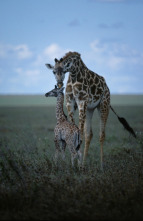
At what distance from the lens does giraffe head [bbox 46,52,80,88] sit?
26.6 feet

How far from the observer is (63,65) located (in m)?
8.27

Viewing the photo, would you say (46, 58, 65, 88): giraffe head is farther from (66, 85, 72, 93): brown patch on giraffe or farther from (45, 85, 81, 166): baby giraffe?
(45, 85, 81, 166): baby giraffe

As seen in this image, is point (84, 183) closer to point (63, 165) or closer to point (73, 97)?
point (63, 165)

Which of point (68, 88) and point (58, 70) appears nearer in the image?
point (58, 70)

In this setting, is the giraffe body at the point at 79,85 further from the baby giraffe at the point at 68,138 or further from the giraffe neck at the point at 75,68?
the baby giraffe at the point at 68,138

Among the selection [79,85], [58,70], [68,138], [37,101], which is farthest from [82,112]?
[37,101]

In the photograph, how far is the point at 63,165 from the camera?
24.3 ft

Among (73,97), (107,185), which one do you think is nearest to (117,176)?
(107,185)

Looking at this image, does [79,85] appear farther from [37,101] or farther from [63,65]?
[37,101]

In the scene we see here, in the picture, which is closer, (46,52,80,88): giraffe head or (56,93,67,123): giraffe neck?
(46,52,80,88): giraffe head

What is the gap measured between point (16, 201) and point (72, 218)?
1010 mm

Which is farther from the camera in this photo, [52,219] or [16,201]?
[16,201]

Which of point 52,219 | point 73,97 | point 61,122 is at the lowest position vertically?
point 52,219

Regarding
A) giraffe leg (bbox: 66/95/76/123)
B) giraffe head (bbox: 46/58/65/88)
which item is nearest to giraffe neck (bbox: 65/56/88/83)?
giraffe head (bbox: 46/58/65/88)
